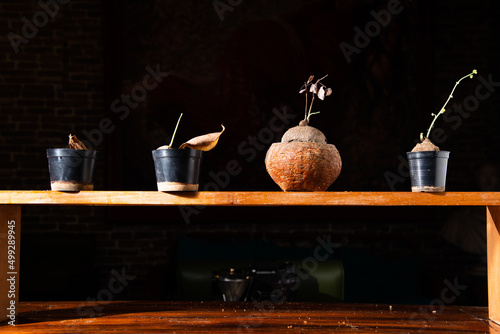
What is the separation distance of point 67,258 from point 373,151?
2531 millimetres

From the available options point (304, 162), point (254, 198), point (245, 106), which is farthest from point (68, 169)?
point (245, 106)

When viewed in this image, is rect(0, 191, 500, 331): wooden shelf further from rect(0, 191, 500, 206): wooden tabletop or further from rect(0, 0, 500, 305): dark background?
rect(0, 0, 500, 305): dark background

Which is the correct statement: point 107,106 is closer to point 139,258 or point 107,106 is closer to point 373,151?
point 139,258

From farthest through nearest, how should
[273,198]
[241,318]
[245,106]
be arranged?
[245,106] < [241,318] < [273,198]

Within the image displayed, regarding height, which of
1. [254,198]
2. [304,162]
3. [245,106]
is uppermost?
[245,106]

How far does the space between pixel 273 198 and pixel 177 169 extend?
29cm

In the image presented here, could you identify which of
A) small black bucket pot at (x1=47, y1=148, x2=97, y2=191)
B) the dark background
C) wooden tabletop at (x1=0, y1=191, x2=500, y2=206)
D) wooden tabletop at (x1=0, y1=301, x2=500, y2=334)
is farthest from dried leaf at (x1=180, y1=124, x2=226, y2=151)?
the dark background

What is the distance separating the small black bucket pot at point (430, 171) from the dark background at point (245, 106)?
2.37 m

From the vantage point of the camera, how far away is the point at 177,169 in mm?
1347

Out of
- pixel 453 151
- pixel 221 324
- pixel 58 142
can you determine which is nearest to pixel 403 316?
pixel 221 324

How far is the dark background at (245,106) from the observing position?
12.3 ft

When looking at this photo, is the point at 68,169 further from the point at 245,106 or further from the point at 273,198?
the point at 245,106

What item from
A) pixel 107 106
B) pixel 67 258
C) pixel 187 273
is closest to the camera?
pixel 187 273

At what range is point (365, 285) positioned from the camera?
3555 millimetres
